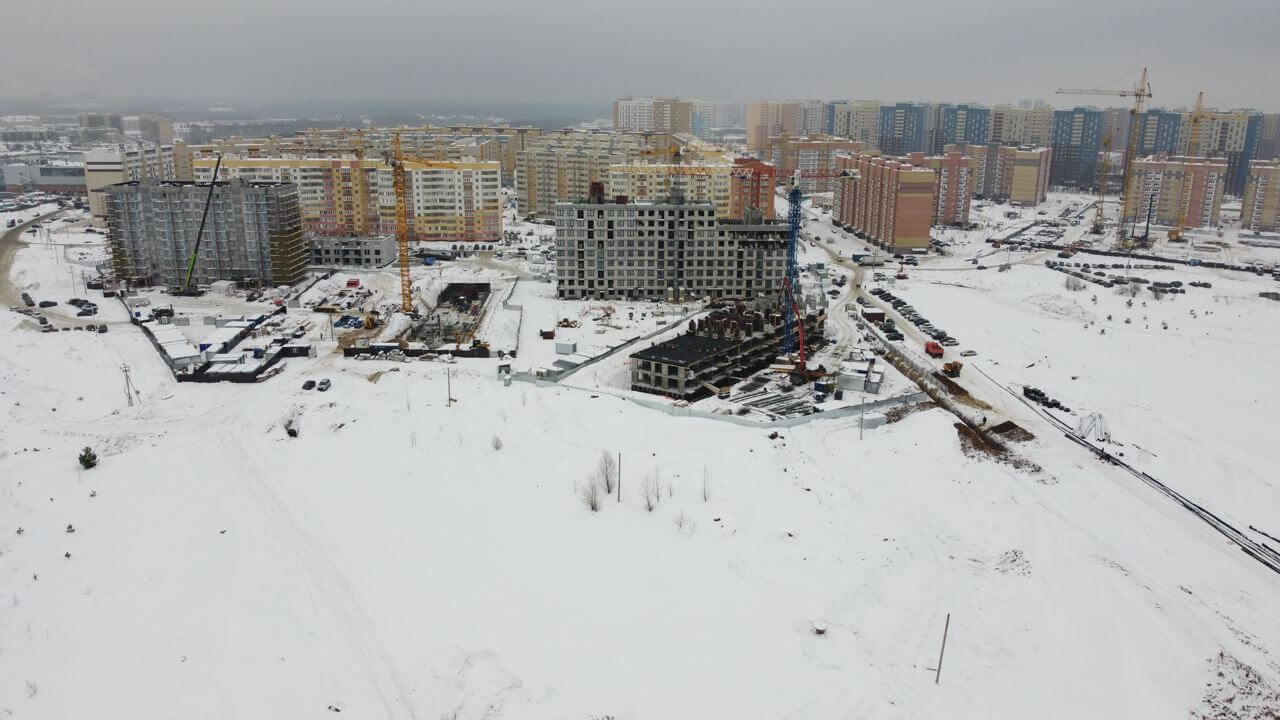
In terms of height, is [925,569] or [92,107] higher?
[92,107]

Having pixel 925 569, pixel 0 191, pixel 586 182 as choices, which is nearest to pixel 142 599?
pixel 925 569

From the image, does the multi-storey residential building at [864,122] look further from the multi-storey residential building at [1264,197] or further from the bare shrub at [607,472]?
the bare shrub at [607,472]

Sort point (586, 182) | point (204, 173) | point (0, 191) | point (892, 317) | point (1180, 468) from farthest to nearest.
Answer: point (0, 191) < point (586, 182) < point (204, 173) < point (892, 317) < point (1180, 468)

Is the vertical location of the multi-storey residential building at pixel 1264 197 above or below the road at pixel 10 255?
above

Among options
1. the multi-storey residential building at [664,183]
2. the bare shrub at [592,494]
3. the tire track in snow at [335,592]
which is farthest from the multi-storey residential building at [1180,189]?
the tire track in snow at [335,592]

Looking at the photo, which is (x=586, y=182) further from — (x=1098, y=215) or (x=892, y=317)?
(x=1098, y=215)

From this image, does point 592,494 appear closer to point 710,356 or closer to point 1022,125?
point 710,356
